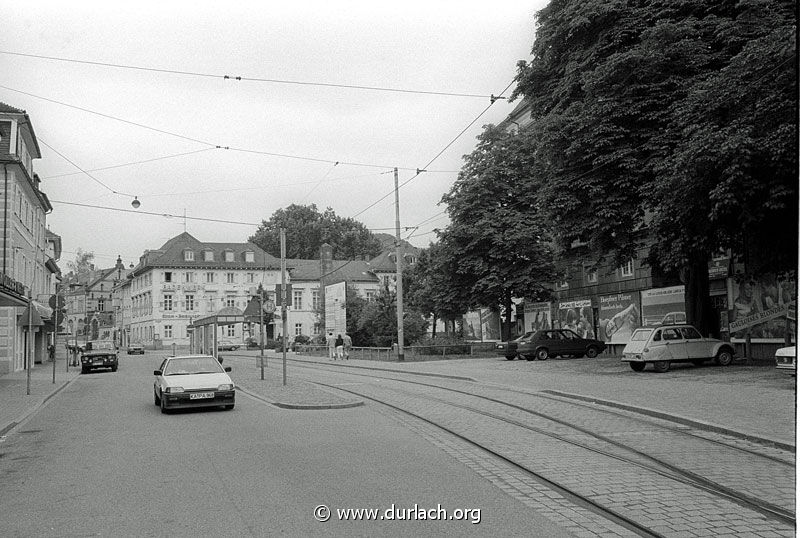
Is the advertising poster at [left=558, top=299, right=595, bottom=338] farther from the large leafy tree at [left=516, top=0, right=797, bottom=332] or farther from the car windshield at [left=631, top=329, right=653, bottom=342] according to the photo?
the car windshield at [left=631, top=329, right=653, bottom=342]

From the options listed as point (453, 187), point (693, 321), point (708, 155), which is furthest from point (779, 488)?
point (453, 187)

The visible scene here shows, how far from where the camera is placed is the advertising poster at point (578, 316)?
38.2m

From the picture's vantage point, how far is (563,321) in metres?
40.9

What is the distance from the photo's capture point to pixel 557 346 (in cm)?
3544

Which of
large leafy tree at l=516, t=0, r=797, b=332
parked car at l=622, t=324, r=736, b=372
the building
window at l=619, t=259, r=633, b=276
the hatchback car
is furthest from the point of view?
window at l=619, t=259, r=633, b=276

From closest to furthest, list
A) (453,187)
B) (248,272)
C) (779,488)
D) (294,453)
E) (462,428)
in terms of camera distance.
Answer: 1. (779,488)
2. (294,453)
3. (462,428)
4. (453,187)
5. (248,272)

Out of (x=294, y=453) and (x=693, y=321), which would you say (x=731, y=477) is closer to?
(x=294, y=453)

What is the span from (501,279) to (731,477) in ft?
105

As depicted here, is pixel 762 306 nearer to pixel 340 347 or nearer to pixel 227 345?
pixel 340 347

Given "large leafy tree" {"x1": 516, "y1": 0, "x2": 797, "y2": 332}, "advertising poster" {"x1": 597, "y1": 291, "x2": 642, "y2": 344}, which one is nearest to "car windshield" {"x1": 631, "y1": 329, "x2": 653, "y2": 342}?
"large leafy tree" {"x1": 516, "y1": 0, "x2": 797, "y2": 332}

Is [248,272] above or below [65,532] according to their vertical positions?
above

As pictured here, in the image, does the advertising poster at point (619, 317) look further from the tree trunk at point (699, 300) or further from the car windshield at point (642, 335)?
the car windshield at point (642, 335)

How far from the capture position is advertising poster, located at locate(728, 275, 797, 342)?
24.0m

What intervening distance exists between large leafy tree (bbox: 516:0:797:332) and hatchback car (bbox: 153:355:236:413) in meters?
12.8
